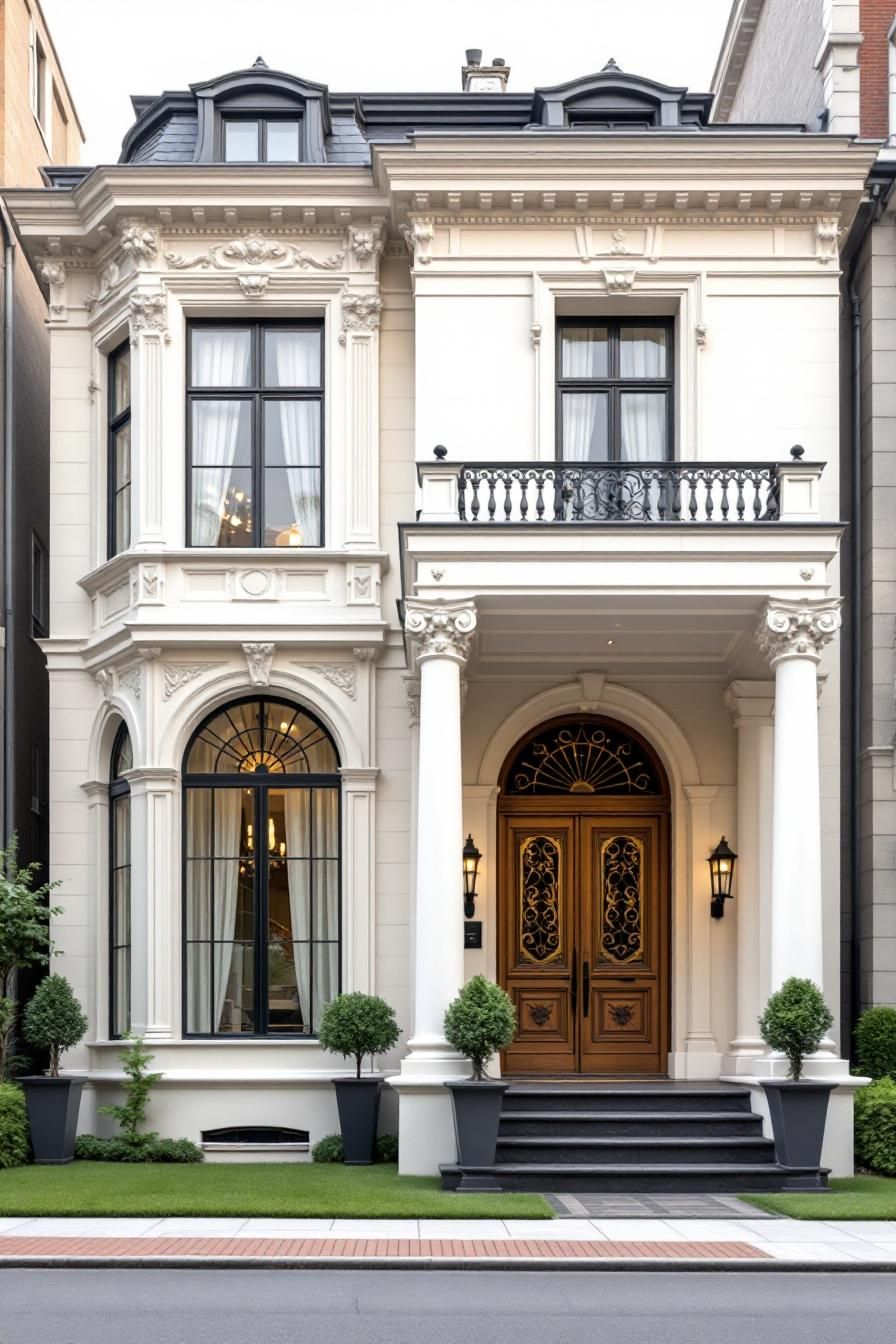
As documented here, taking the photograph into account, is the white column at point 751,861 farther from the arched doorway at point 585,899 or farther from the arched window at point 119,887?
the arched window at point 119,887

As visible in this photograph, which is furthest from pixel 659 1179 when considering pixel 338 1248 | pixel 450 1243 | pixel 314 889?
pixel 314 889

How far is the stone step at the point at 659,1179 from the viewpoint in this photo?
14.4 m

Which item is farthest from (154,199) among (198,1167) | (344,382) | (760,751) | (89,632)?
(198,1167)

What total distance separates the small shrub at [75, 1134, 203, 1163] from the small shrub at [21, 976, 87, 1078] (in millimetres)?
823

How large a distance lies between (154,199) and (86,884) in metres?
7.23

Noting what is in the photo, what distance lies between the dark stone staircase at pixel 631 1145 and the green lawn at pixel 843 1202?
37 cm

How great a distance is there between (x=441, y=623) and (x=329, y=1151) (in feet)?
17.8

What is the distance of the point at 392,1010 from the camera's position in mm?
16844

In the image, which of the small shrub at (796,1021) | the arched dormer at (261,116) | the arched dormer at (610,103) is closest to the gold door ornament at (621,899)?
the small shrub at (796,1021)

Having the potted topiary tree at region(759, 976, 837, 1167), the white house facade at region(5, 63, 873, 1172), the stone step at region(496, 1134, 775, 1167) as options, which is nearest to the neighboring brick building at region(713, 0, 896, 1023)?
the white house facade at region(5, 63, 873, 1172)

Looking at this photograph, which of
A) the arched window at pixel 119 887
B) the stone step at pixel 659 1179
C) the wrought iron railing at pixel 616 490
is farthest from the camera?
the arched window at pixel 119 887

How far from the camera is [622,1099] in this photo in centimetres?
1574

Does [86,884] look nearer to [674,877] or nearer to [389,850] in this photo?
[389,850]

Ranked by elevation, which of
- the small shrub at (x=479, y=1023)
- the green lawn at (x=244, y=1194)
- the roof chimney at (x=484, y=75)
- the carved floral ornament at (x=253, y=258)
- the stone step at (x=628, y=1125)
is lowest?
the green lawn at (x=244, y=1194)
